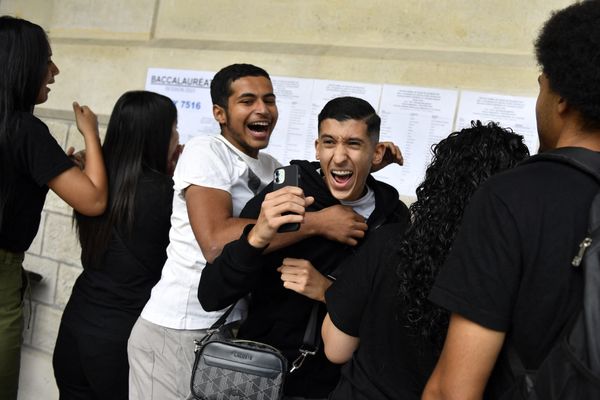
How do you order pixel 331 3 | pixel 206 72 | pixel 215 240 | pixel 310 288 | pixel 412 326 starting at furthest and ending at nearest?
1. pixel 206 72
2. pixel 331 3
3. pixel 215 240
4. pixel 310 288
5. pixel 412 326

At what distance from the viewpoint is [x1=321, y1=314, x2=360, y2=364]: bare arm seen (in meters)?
1.81

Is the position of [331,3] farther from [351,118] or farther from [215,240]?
[215,240]

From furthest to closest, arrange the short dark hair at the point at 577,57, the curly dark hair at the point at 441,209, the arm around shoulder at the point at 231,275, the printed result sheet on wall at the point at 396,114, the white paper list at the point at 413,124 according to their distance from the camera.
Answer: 1. the white paper list at the point at 413,124
2. the printed result sheet on wall at the point at 396,114
3. the arm around shoulder at the point at 231,275
4. the curly dark hair at the point at 441,209
5. the short dark hair at the point at 577,57

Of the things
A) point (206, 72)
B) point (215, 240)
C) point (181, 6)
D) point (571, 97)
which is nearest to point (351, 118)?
point (215, 240)

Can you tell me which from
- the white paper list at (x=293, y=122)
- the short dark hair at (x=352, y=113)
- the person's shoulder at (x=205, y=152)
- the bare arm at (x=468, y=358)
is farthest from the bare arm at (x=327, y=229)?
the white paper list at (x=293, y=122)

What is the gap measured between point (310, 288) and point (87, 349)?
121 centimetres

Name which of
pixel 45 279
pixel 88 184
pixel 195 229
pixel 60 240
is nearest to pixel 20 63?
pixel 88 184

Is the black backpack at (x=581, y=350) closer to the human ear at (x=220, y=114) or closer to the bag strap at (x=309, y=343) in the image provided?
the bag strap at (x=309, y=343)

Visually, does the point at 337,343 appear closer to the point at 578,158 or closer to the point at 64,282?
the point at 578,158

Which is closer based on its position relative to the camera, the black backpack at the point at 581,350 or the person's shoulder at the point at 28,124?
the black backpack at the point at 581,350

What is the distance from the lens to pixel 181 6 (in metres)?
4.18

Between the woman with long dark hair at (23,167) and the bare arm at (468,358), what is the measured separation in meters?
1.76

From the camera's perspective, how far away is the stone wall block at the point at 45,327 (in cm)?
459

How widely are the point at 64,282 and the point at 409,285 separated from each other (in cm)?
352
